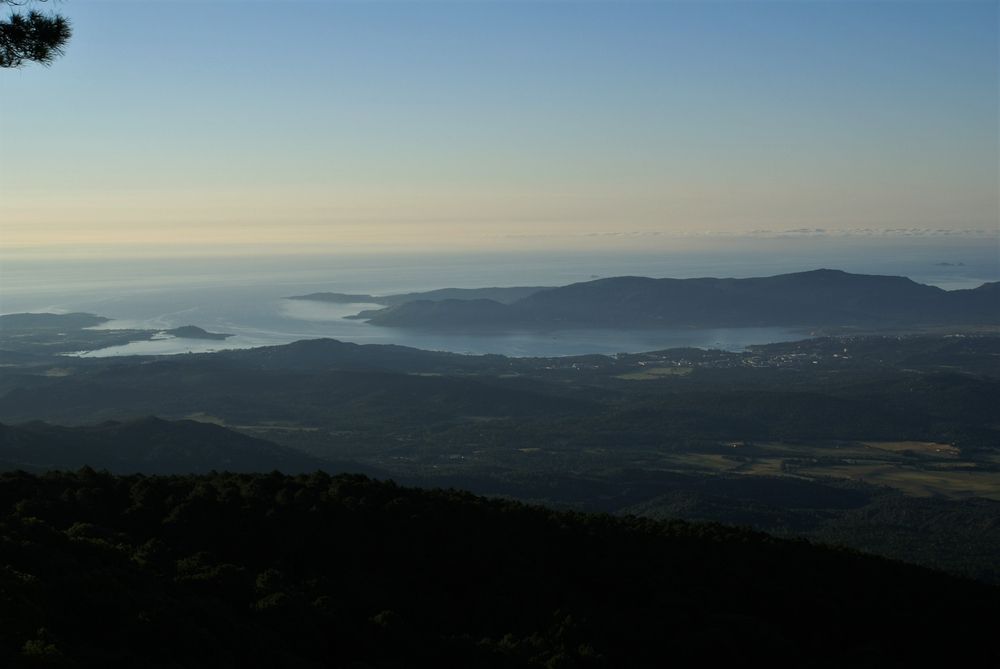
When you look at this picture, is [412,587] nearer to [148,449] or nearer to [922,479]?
[148,449]

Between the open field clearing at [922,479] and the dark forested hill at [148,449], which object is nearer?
the dark forested hill at [148,449]

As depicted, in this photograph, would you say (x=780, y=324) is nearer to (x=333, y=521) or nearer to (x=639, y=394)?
(x=639, y=394)

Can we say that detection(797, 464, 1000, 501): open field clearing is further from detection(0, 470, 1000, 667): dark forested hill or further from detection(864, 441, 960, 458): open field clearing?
detection(0, 470, 1000, 667): dark forested hill

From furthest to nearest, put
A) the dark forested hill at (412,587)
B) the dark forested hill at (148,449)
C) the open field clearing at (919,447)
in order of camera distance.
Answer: the open field clearing at (919,447) → the dark forested hill at (148,449) → the dark forested hill at (412,587)

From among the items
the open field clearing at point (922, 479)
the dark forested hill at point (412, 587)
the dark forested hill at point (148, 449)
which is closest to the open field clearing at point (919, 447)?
the open field clearing at point (922, 479)

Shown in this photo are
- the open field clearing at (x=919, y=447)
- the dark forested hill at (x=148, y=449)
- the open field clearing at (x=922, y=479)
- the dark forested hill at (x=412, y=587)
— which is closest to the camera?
the dark forested hill at (x=412, y=587)

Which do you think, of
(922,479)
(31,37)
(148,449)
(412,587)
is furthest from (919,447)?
(31,37)

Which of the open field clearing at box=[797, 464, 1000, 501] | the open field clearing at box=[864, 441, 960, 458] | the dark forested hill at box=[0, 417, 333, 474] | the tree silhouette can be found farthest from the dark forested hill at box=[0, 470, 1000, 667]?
the open field clearing at box=[864, 441, 960, 458]

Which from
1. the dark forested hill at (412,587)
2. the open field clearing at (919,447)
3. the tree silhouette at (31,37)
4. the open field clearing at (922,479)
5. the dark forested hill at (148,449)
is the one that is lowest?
the open field clearing at (922,479)

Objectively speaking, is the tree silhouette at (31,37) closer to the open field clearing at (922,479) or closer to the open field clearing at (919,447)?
the open field clearing at (922,479)
